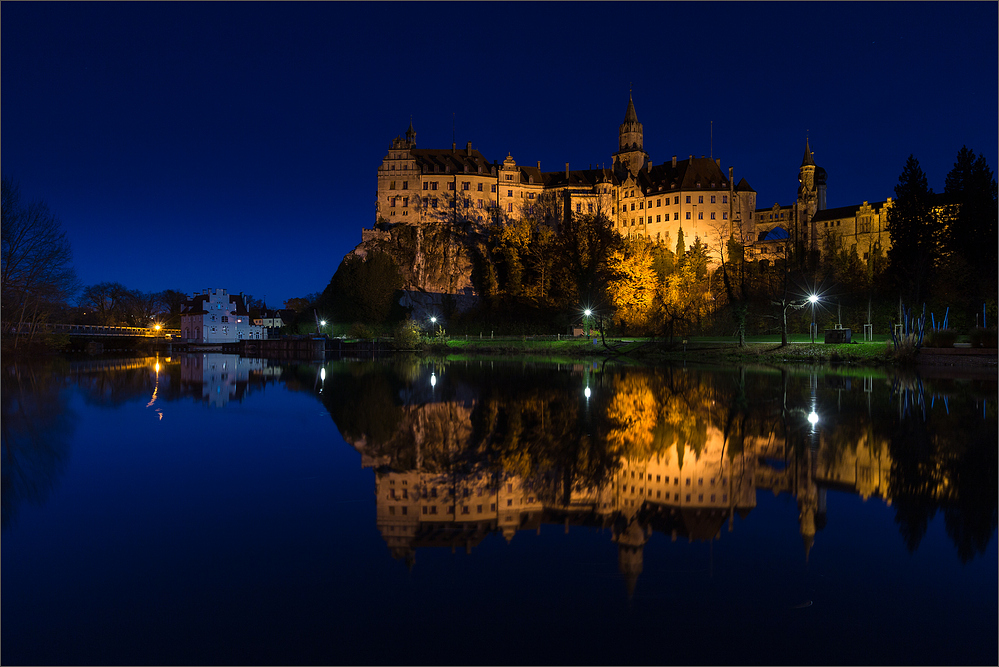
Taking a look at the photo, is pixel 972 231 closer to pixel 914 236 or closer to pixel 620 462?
pixel 914 236

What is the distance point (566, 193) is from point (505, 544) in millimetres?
85730

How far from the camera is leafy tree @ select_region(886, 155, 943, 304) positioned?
45656 millimetres

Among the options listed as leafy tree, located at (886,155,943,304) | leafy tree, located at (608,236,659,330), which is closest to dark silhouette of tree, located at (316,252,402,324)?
leafy tree, located at (608,236,659,330)

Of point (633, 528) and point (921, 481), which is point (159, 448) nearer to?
point (633, 528)

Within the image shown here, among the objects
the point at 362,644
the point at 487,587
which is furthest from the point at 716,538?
the point at 362,644

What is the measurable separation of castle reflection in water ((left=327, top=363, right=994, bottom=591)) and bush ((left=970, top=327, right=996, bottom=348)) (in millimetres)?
17189

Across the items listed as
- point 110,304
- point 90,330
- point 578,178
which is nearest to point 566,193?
point 578,178

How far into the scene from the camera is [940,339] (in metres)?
30.5

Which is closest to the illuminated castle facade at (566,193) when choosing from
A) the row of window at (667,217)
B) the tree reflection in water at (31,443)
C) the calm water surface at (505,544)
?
the row of window at (667,217)

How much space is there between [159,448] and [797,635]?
9.83 m

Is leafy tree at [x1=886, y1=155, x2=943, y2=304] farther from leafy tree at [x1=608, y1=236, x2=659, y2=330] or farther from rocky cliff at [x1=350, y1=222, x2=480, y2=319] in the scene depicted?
rocky cliff at [x1=350, y1=222, x2=480, y2=319]

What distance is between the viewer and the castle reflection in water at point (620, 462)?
19.3ft

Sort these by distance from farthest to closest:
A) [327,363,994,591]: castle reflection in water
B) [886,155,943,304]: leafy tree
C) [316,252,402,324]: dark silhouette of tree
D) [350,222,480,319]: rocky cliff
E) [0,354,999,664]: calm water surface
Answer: [350,222,480,319]: rocky cliff, [316,252,402,324]: dark silhouette of tree, [886,155,943,304]: leafy tree, [327,363,994,591]: castle reflection in water, [0,354,999,664]: calm water surface

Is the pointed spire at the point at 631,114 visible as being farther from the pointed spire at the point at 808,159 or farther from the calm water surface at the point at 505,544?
the calm water surface at the point at 505,544
